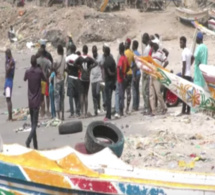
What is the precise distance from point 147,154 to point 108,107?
3342 mm

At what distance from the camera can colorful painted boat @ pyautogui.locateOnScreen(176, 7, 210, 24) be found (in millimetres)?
30078

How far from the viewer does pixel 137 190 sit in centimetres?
770

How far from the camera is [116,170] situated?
812 cm

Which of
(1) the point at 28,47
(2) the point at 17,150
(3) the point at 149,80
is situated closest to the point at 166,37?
(1) the point at 28,47

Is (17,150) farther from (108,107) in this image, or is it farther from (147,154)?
(108,107)

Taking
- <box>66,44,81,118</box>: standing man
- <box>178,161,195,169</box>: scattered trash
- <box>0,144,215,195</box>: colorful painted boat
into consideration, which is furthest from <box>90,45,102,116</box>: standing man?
<box>0,144,215,195</box>: colorful painted boat

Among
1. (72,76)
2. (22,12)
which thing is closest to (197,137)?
(72,76)

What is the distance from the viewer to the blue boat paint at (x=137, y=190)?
761 cm

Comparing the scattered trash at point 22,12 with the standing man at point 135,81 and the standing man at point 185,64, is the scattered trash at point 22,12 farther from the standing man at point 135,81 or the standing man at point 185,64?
the standing man at point 185,64

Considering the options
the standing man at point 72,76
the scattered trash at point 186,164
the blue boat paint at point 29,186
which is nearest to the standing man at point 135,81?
the standing man at point 72,76

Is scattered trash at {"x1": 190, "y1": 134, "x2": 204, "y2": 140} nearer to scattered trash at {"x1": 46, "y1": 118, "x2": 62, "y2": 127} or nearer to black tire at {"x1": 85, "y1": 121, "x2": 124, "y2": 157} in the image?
black tire at {"x1": 85, "y1": 121, "x2": 124, "y2": 157}

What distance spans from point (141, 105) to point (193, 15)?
15.1 m

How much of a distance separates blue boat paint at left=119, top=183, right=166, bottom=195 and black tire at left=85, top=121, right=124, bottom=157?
1674 millimetres

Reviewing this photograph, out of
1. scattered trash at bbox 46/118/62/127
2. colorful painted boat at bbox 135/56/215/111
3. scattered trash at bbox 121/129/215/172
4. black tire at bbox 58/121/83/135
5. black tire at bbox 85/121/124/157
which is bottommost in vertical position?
scattered trash at bbox 46/118/62/127
